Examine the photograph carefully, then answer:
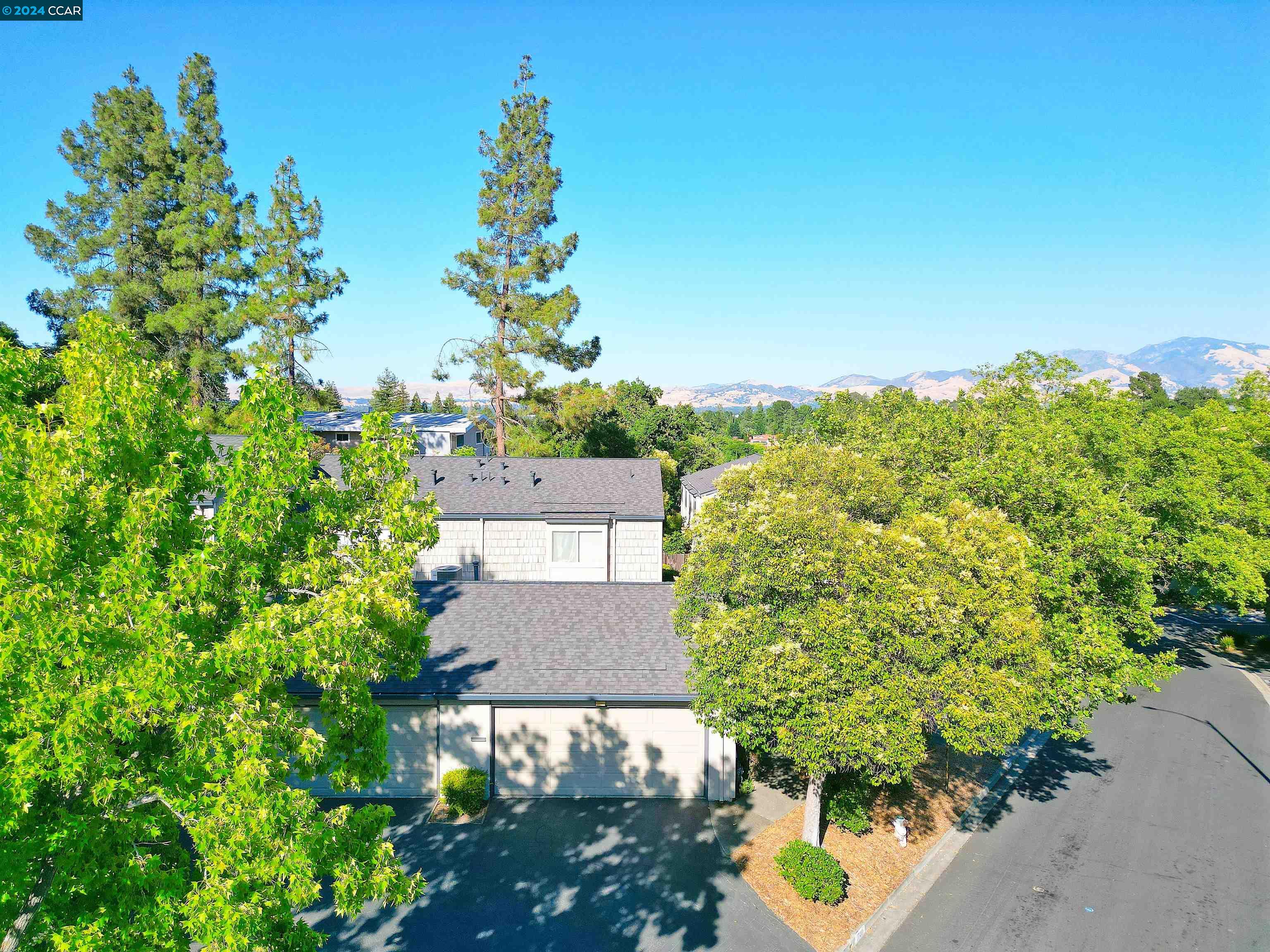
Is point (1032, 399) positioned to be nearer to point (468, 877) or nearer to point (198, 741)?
point (468, 877)

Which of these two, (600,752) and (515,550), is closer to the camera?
(600,752)

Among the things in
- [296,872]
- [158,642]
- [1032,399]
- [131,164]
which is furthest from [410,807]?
[131,164]

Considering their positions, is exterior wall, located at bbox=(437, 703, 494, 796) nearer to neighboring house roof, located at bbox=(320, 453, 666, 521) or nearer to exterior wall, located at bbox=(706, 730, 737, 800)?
exterior wall, located at bbox=(706, 730, 737, 800)

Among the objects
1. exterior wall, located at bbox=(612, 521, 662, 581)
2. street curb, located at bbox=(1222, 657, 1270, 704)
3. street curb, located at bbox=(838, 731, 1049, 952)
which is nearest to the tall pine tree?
exterior wall, located at bbox=(612, 521, 662, 581)

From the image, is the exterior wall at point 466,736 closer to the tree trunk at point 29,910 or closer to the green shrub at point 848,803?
the green shrub at point 848,803

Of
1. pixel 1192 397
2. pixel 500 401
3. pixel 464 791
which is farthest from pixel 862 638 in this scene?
pixel 1192 397

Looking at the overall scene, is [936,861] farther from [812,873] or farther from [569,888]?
[569,888]
